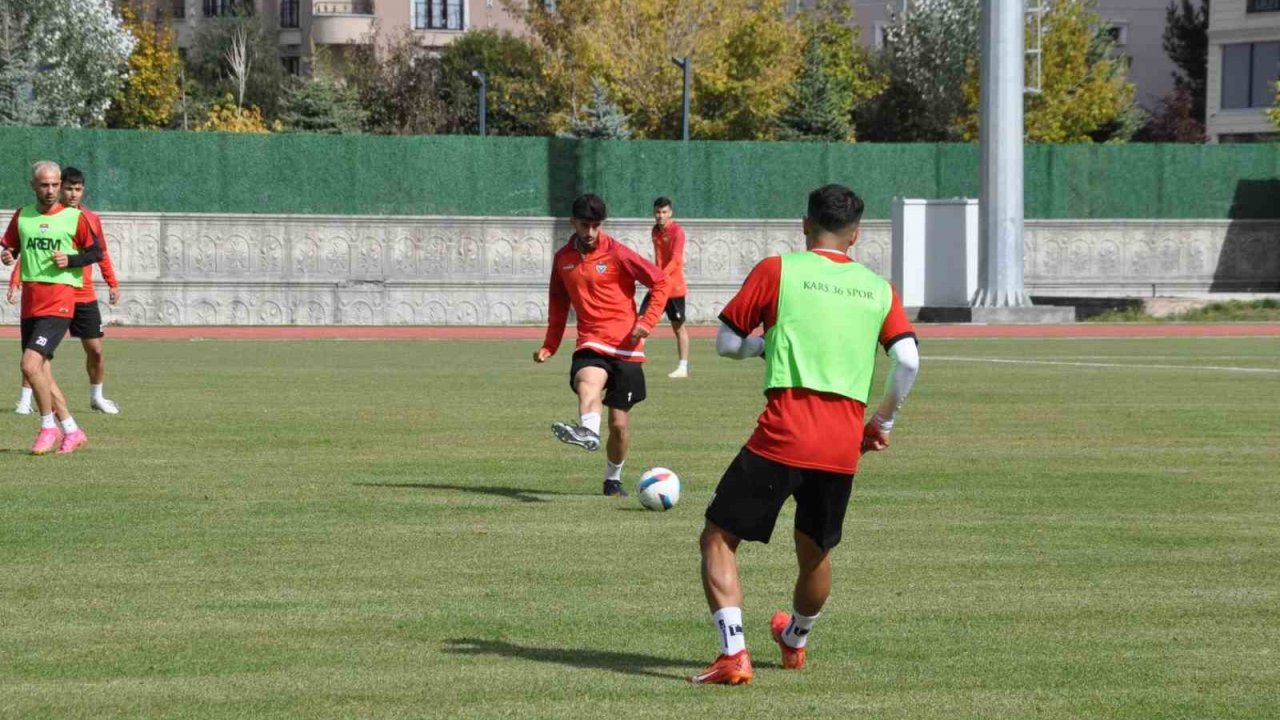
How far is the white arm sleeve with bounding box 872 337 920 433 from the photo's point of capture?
7.74 metres

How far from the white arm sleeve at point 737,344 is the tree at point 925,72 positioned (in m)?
63.5

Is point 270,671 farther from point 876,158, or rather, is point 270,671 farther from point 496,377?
point 876,158

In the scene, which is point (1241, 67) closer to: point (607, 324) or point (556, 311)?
point (556, 311)

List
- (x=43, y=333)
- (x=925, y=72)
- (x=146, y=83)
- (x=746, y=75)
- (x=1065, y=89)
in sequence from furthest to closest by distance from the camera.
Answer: (x=146, y=83)
(x=925, y=72)
(x=1065, y=89)
(x=746, y=75)
(x=43, y=333)

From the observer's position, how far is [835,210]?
770 centimetres

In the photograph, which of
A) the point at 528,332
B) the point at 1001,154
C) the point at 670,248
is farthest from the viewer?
the point at 1001,154

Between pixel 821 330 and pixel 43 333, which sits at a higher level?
pixel 821 330

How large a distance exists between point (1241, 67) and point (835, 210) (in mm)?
74986

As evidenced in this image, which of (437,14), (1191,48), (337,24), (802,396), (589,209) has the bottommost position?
(802,396)

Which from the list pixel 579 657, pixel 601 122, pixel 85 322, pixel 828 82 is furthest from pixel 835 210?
pixel 828 82

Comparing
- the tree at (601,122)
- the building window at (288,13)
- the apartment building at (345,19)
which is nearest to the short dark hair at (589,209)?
the tree at (601,122)

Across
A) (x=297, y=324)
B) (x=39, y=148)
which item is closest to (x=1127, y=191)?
(x=297, y=324)

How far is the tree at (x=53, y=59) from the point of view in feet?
166

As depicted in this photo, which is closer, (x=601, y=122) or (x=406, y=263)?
(x=406, y=263)
